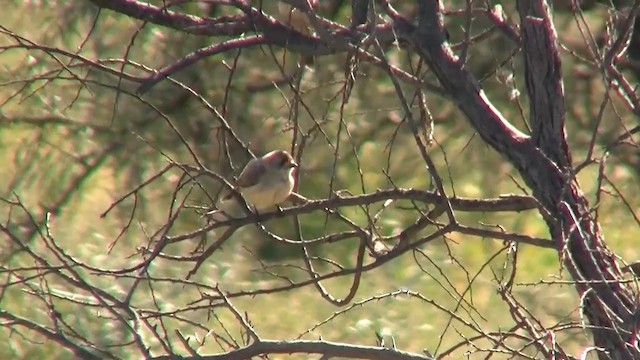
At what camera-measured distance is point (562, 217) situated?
11.3ft

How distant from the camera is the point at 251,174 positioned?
17.1 ft

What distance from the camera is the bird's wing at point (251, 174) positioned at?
516 centimetres

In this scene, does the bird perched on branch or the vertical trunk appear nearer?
the vertical trunk

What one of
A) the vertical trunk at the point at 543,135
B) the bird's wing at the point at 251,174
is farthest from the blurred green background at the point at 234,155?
the vertical trunk at the point at 543,135

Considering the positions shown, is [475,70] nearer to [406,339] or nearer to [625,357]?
[406,339]

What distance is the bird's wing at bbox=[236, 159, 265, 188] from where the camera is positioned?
203 inches

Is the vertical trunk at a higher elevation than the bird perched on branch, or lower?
lower

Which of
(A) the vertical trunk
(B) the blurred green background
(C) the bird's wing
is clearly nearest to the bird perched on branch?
(C) the bird's wing

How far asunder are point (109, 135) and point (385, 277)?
217cm

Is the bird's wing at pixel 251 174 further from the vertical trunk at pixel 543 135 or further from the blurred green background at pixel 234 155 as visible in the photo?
the blurred green background at pixel 234 155

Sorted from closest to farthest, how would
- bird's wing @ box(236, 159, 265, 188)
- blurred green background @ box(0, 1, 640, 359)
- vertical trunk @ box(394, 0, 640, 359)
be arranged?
1. vertical trunk @ box(394, 0, 640, 359)
2. bird's wing @ box(236, 159, 265, 188)
3. blurred green background @ box(0, 1, 640, 359)

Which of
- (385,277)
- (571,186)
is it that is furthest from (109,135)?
(571,186)

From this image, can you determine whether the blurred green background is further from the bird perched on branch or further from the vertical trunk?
the vertical trunk

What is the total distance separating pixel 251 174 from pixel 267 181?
15cm
